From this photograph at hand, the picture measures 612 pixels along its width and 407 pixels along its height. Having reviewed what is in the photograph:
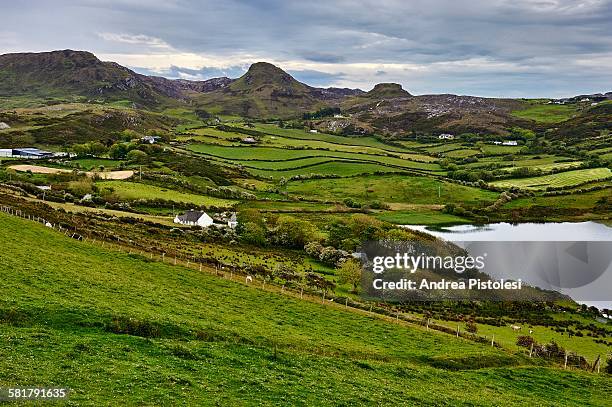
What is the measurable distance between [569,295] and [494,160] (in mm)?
Result: 121310

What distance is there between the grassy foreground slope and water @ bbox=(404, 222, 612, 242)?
6051 cm

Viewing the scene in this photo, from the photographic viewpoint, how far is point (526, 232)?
106 metres

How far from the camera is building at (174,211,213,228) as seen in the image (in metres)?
87.8

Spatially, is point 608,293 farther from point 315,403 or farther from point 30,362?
point 30,362

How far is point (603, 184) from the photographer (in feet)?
458

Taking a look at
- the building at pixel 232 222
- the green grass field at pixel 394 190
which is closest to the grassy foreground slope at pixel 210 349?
the building at pixel 232 222

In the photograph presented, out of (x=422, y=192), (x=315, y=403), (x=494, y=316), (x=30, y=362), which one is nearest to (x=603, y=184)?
(x=422, y=192)

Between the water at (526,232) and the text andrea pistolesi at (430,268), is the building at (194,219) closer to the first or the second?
the text andrea pistolesi at (430,268)

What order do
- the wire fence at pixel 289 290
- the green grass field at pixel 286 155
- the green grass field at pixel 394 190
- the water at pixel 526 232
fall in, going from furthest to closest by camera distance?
1. the green grass field at pixel 286 155
2. the green grass field at pixel 394 190
3. the water at pixel 526 232
4. the wire fence at pixel 289 290

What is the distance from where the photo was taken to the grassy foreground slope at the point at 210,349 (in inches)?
856

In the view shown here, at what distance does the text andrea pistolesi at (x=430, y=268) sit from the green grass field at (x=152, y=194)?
46671mm

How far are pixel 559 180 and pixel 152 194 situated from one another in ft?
369

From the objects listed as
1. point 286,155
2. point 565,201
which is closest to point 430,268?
point 565,201

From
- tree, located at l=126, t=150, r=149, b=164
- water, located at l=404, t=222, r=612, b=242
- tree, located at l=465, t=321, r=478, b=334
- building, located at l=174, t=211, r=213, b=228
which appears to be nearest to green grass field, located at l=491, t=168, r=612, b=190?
water, located at l=404, t=222, r=612, b=242
